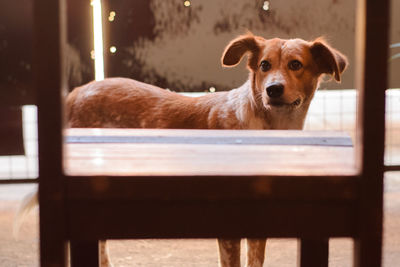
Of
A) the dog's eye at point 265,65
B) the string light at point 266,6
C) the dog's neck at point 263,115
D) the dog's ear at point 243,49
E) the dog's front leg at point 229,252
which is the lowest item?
the dog's front leg at point 229,252

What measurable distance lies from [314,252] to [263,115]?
99 centimetres

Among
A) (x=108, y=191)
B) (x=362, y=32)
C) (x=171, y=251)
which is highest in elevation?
(x=362, y=32)

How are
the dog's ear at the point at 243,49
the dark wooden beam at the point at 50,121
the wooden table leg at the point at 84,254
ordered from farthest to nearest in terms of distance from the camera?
the dog's ear at the point at 243,49 → the wooden table leg at the point at 84,254 → the dark wooden beam at the point at 50,121

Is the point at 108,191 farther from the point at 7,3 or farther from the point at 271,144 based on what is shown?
the point at 7,3

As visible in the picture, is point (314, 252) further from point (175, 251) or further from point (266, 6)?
point (266, 6)

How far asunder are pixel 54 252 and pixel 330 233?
501 mm

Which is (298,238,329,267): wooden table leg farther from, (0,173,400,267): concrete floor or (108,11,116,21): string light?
(108,11,116,21): string light

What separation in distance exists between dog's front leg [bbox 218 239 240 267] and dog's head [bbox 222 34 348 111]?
0.68m

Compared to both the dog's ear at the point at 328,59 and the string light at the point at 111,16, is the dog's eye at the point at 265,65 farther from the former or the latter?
the string light at the point at 111,16

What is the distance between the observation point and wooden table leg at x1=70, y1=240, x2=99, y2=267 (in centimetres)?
177

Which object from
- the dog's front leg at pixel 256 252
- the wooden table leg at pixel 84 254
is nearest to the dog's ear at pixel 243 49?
the dog's front leg at pixel 256 252

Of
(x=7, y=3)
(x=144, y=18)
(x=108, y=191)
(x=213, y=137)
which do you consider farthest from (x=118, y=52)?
(x=108, y=191)

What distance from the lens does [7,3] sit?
3768mm

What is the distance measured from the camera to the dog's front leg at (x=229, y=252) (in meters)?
2.24
